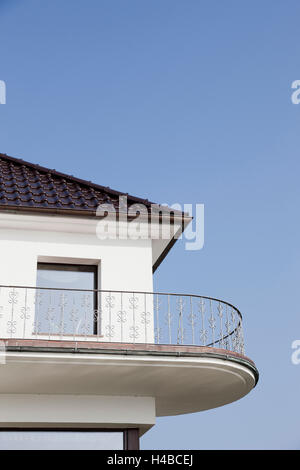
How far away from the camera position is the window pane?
42.1 feet

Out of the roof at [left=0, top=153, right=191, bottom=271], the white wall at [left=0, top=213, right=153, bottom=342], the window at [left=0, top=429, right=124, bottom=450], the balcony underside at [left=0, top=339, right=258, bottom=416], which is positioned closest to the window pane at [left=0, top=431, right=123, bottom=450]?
the window at [left=0, top=429, right=124, bottom=450]

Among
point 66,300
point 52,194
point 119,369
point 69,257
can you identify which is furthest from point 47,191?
point 119,369

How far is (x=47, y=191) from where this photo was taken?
49.7 feet

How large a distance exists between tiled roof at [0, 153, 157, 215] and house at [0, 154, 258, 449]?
0.06 meters

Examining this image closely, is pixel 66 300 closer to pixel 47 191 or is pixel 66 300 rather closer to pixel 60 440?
pixel 60 440

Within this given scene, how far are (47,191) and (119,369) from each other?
4999 millimetres

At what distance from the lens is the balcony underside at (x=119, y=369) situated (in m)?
11.6

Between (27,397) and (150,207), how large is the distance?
4879mm

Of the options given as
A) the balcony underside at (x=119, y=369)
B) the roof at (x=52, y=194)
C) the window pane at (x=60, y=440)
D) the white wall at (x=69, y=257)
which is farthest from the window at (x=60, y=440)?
the roof at (x=52, y=194)

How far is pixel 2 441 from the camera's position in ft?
42.0

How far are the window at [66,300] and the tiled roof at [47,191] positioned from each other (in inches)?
52.4

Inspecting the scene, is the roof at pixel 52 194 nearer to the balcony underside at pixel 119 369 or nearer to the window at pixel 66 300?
the window at pixel 66 300
